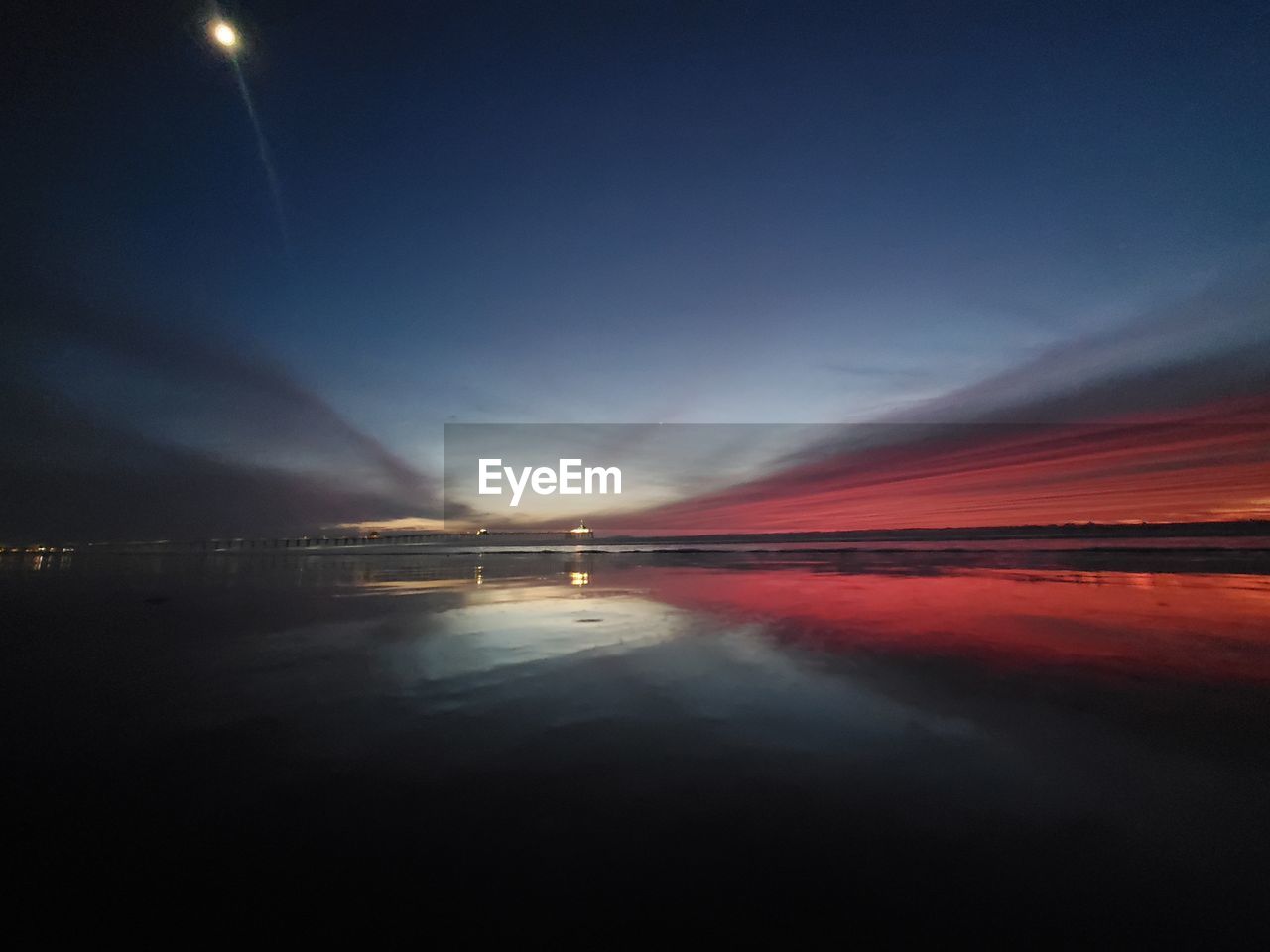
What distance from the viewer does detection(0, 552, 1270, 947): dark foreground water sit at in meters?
3.06

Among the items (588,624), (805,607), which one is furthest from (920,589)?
(588,624)

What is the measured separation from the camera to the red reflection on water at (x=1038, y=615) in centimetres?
866

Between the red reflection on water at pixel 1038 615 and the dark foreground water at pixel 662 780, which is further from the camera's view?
the red reflection on water at pixel 1038 615

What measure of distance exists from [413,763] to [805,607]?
439 inches

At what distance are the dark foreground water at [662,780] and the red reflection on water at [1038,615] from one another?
167 millimetres

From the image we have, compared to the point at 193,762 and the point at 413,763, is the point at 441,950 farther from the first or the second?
the point at 193,762

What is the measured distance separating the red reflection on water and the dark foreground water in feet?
0.55

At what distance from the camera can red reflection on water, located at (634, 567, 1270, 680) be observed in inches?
341

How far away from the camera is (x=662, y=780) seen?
14.8ft

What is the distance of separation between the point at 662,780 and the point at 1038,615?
39.8ft

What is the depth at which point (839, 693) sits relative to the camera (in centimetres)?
679

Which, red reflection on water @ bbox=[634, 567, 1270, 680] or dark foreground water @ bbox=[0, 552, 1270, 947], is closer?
dark foreground water @ bbox=[0, 552, 1270, 947]

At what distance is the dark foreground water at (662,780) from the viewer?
3.06 metres

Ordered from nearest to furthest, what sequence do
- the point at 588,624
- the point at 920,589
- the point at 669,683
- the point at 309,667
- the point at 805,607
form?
the point at 669,683 < the point at 309,667 < the point at 588,624 < the point at 805,607 < the point at 920,589
